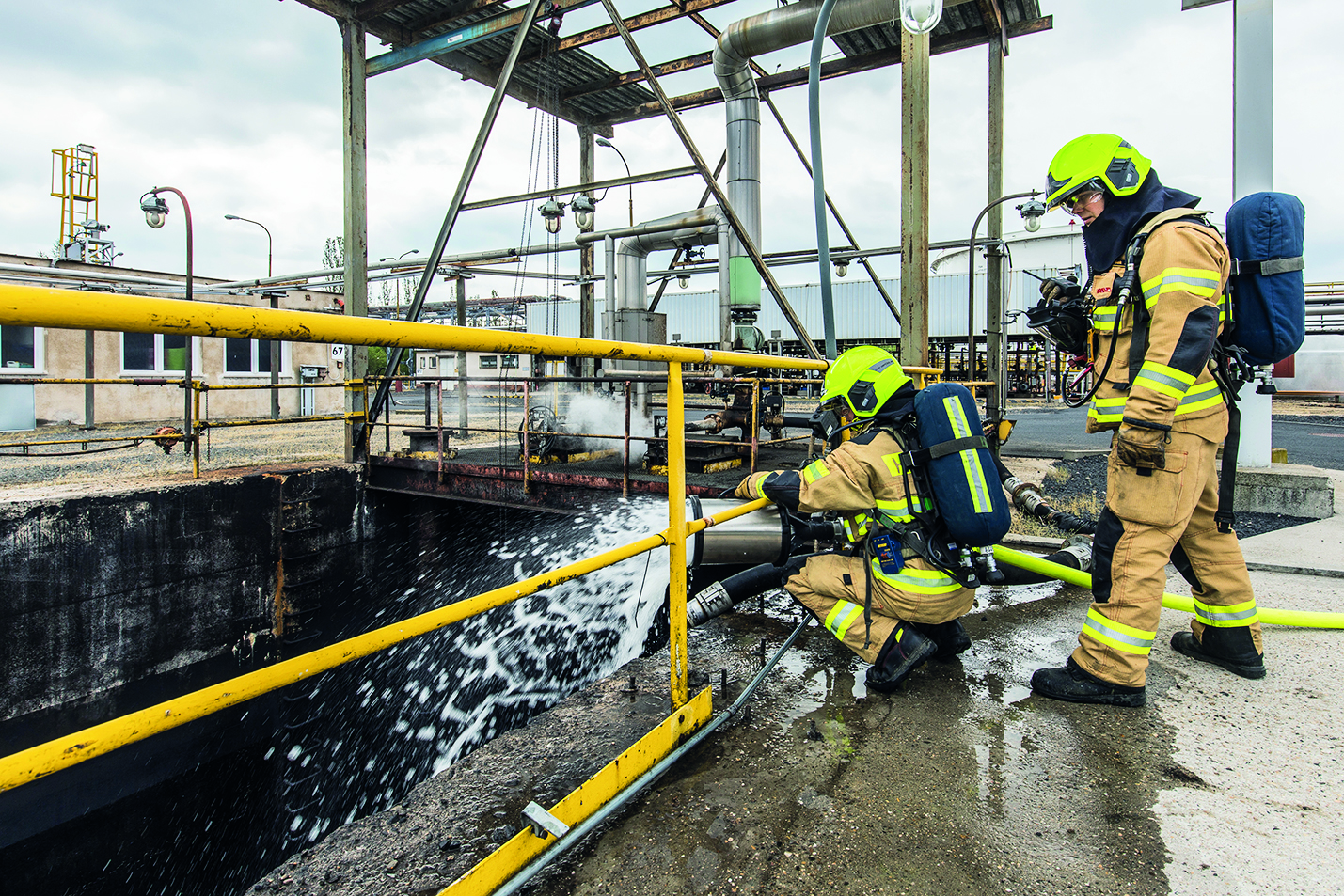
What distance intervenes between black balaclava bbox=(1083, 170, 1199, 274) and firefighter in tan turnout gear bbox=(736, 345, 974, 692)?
2.92ft

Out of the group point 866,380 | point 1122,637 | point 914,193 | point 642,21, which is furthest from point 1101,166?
point 642,21

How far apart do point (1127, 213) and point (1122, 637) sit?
5.08ft

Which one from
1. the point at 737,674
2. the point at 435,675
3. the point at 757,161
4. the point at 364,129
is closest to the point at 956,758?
the point at 737,674

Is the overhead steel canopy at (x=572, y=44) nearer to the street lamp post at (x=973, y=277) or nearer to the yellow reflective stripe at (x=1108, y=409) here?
the street lamp post at (x=973, y=277)

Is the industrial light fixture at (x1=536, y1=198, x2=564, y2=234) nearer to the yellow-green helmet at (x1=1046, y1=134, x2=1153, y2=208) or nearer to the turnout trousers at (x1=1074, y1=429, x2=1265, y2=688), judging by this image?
the yellow-green helmet at (x1=1046, y1=134, x2=1153, y2=208)

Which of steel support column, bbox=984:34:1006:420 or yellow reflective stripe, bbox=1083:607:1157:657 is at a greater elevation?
steel support column, bbox=984:34:1006:420

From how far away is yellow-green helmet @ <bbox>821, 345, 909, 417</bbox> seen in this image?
255 centimetres

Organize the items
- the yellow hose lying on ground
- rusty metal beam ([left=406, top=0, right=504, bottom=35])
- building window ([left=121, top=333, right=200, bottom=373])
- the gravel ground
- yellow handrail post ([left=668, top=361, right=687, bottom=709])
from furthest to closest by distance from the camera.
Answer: building window ([left=121, top=333, right=200, bottom=373]) < rusty metal beam ([left=406, top=0, right=504, bottom=35]) < the gravel ground < the yellow hose lying on ground < yellow handrail post ([left=668, top=361, right=687, bottom=709])

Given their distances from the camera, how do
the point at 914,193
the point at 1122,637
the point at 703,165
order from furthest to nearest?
the point at 703,165 → the point at 914,193 → the point at 1122,637

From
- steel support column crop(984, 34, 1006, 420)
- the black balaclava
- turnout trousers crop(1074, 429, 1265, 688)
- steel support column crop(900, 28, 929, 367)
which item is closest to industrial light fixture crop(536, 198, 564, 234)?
steel support column crop(900, 28, 929, 367)

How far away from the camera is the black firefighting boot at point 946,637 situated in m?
2.72

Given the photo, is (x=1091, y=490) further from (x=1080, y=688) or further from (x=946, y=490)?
(x=946, y=490)

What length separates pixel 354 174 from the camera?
7.19 m

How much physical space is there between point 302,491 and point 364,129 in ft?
12.9
